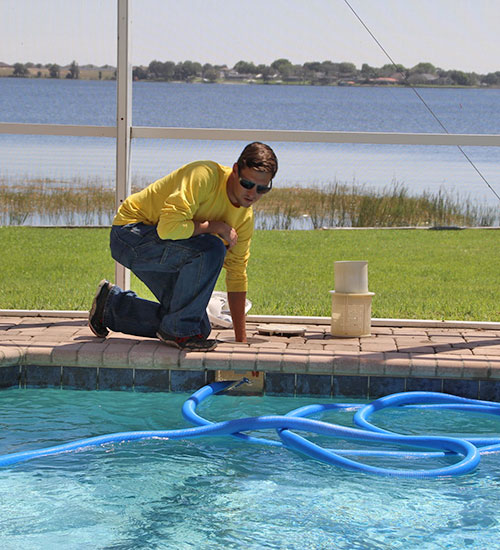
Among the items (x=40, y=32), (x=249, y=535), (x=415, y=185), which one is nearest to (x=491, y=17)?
(x=415, y=185)

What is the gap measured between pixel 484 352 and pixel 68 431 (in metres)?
2.34

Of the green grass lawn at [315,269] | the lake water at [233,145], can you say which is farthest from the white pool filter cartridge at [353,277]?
the lake water at [233,145]

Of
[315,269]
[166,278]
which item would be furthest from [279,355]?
[315,269]

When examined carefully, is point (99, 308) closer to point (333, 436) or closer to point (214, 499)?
point (333, 436)

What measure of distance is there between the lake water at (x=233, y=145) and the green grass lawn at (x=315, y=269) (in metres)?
0.39

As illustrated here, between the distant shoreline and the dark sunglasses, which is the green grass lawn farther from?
the dark sunglasses

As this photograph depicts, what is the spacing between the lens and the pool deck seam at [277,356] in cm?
459

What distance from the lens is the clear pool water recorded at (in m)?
2.94

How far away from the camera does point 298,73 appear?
6.22 metres

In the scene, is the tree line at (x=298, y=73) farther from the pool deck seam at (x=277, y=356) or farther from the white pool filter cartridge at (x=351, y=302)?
the pool deck seam at (x=277, y=356)

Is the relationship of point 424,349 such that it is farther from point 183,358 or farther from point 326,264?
point 326,264

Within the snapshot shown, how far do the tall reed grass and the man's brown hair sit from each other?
1.46 m

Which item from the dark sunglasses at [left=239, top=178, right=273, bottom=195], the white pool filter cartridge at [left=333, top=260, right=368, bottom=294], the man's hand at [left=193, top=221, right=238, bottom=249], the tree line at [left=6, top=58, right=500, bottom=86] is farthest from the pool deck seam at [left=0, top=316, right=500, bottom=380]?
the tree line at [left=6, top=58, right=500, bottom=86]

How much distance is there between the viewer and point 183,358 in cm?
467
